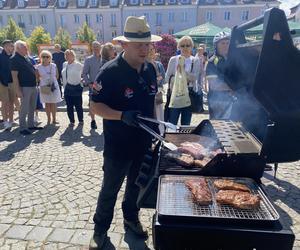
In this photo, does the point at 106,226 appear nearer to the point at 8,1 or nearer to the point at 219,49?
the point at 219,49

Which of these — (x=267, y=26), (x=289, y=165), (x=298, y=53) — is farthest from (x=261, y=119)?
(x=289, y=165)

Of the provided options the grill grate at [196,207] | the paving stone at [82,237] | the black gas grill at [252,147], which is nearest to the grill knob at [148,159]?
the black gas grill at [252,147]

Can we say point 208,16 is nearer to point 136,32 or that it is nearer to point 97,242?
point 136,32

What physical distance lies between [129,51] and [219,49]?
2423mm

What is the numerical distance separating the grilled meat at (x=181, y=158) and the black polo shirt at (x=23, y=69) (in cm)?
515

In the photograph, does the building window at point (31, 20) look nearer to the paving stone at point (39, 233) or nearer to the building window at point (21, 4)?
the building window at point (21, 4)

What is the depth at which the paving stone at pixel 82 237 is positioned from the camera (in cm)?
294

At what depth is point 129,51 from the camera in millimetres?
2375

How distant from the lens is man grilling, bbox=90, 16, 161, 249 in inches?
92.5

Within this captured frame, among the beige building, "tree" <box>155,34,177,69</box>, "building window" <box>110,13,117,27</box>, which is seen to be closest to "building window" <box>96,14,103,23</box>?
the beige building

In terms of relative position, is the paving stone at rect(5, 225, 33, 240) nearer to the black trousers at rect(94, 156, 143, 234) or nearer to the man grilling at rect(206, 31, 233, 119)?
the black trousers at rect(94, 156, 143, 234)

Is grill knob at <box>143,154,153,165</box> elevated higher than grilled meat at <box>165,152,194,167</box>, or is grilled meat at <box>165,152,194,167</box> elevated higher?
grilled meat at <box>165,152,194,167</box>

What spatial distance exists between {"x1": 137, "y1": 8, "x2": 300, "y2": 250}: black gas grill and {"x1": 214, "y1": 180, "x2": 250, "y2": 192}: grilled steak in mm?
104

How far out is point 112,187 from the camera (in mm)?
2625
